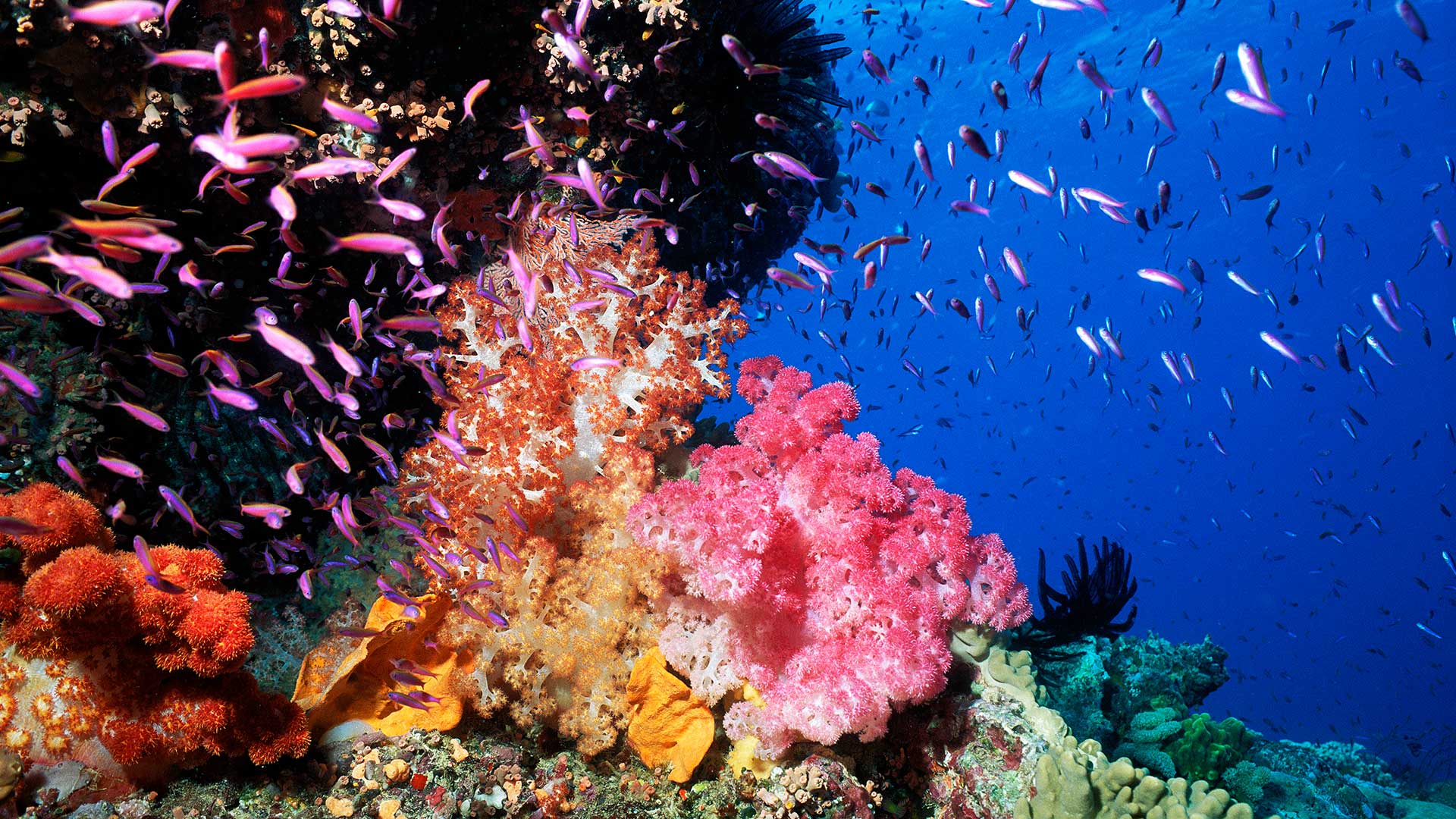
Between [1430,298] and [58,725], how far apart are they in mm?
98503

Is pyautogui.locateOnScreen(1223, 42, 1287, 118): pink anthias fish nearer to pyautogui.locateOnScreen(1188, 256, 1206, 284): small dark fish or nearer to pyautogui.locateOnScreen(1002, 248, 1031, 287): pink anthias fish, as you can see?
pyautogui.locateOnScreen(1002, 248, 1031, 287): pink anthias fish

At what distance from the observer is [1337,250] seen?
58469 mm

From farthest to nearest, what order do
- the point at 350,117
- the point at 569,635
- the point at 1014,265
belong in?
the point at 1014,265
the point at 569,635
the point at 350,117

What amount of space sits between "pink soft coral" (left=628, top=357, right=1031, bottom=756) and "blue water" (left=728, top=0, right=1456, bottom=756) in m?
5.37

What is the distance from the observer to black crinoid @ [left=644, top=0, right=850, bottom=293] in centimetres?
526

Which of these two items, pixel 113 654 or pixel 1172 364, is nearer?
pixel 113 654

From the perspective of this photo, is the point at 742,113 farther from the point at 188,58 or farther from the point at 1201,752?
the point at 1201,752

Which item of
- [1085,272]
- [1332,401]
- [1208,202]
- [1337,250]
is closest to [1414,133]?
[1208,202]

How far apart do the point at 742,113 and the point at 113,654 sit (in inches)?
222

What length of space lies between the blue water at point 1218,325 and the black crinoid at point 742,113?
2069 millimetres

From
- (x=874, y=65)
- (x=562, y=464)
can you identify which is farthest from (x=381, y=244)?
(x=874, y=65)

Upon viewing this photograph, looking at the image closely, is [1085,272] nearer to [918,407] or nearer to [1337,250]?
[1337,250]

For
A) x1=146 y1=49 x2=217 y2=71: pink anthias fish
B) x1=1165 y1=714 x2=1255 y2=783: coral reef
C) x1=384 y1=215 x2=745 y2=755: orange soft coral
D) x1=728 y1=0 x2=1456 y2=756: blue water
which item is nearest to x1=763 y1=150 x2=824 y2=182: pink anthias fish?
x1=384 y1=215 x2=745 y2=755: orange soft coral

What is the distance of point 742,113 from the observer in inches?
224
